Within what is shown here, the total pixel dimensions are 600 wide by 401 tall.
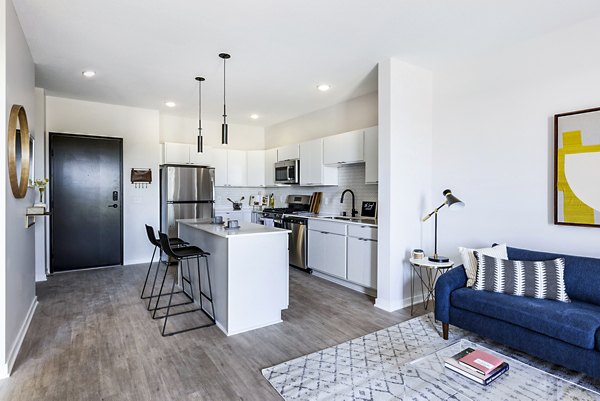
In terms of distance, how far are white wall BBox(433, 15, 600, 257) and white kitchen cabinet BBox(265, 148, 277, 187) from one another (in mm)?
3295

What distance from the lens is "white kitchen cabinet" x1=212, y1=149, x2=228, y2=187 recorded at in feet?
20.7

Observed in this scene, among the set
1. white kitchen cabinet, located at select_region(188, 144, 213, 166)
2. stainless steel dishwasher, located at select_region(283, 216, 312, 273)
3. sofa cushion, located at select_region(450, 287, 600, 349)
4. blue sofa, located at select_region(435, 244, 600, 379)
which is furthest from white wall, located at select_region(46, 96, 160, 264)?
sofa cushion, located at select_region(450, 287, 600, 349)

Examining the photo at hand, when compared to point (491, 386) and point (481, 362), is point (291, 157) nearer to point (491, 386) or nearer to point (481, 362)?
point (481, 362)

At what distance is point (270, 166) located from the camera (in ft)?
21.4

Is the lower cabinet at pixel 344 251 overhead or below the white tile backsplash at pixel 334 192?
below

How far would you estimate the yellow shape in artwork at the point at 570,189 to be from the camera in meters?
2.69

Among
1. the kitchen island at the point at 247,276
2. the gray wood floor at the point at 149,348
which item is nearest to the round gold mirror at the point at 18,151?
Result: the gray wood floor at the point at 149,348

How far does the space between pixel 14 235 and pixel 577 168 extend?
4.52m

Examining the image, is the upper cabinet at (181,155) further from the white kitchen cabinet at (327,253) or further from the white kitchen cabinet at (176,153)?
the white kitchen cabinet at (327,253)

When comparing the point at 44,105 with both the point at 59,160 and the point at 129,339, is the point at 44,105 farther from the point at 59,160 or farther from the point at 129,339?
the point at 129,339

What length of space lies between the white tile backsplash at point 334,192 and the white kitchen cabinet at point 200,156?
0.67 meters

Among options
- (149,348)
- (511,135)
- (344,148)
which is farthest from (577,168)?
(149,348)

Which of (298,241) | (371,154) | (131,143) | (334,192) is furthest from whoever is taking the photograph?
(131,143)

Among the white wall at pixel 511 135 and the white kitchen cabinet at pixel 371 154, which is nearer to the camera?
the white wall at pixel 511 135
